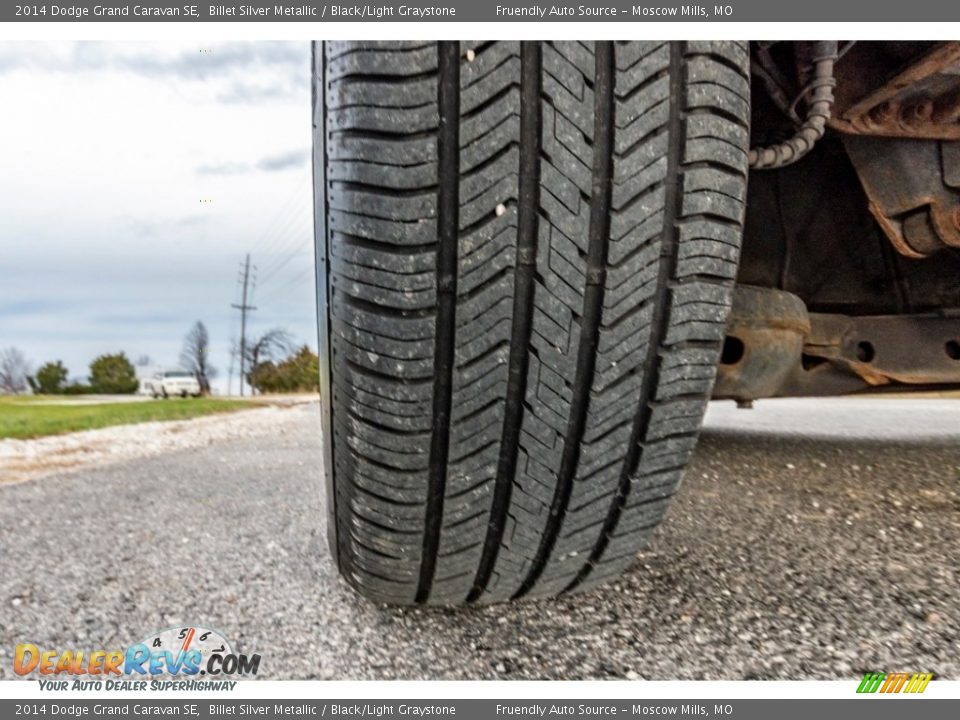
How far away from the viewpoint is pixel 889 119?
1.08m

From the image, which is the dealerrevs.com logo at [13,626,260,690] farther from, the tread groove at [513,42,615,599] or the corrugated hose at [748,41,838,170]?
the corrugated hose at [748,41,838,170]

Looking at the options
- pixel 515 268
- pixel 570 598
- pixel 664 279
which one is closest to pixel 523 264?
pixel 515 268

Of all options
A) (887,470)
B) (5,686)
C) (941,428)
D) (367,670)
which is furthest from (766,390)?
(941,428)

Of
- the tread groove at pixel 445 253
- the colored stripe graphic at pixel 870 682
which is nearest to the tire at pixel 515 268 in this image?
the tread groove at pixel 445 253

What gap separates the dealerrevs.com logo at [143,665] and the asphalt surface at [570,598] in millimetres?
25

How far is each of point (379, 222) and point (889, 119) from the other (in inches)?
36.0

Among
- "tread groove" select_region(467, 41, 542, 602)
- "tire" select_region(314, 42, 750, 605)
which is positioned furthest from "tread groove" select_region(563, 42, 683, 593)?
"tread groove" select_region(467, 41, 542, 602)

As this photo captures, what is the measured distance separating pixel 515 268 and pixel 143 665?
68 cm

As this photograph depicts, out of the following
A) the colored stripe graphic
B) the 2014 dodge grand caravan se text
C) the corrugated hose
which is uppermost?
the corrugated hose

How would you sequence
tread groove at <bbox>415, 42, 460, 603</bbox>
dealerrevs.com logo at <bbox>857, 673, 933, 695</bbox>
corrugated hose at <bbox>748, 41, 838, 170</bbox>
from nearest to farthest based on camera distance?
tread groove at <bbox>415, 42, 460, 603</bbox>
dealerrevs.com logo at <bbox>857, 673, 933, 695</bbox>
corrugated hose at <bbox>748, 41, 838, 170</bbox>

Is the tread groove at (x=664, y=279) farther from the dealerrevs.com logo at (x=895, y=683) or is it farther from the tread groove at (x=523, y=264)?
the dealerrevs.com logo at (x=895, y=683)

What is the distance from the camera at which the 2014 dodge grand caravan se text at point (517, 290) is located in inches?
25.0

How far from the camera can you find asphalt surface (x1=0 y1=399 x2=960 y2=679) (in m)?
0.83

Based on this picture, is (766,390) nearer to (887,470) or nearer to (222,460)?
(887,470)
